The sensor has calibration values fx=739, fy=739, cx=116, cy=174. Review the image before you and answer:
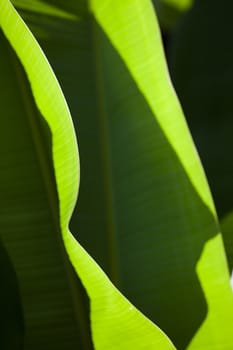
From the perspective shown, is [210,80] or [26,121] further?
[210,80]

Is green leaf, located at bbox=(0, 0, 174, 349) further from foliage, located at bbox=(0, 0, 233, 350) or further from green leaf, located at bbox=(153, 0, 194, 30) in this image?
green leaf, located at bbox=(153, 0, 194, 30)

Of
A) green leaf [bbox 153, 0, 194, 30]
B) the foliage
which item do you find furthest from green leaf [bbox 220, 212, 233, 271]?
green leaf [bbox 153, 0, 194, 30]

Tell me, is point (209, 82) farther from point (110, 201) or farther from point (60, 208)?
point (60, 208)

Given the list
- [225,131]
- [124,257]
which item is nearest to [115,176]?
[124,257]

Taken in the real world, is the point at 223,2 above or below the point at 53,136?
below

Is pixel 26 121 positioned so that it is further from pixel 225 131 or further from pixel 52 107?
pixel 225 131

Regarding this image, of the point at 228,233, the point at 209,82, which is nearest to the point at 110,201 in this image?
the point at 228,233

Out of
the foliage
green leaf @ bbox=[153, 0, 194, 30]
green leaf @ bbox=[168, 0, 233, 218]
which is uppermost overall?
the foliage

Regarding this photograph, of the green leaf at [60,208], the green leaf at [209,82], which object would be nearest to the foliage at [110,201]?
the green leaf at [60,208]

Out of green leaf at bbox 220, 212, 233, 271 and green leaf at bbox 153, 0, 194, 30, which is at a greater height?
green leaf at bbox 220, 212, 233, 271
